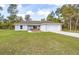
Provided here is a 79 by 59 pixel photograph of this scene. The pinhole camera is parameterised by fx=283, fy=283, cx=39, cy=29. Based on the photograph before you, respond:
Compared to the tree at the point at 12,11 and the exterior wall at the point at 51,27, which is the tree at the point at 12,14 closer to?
the tree at the point at 12,11

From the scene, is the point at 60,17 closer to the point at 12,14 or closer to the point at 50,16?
the point at 50,16

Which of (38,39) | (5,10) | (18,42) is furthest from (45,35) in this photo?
(5,10)

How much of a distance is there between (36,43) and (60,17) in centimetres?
44

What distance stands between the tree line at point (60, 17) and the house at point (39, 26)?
0.05 m

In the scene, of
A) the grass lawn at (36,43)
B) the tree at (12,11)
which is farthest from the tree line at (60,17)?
the grass lawn at (36,43)

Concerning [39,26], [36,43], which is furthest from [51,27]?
[36,43]

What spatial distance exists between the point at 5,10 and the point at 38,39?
535mm

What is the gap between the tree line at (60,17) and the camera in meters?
3.44

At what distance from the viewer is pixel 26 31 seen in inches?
138

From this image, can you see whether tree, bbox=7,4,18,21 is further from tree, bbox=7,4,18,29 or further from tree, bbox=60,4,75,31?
tree, bbox=60,4,75,31

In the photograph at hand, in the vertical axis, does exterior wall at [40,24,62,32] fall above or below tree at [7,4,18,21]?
below

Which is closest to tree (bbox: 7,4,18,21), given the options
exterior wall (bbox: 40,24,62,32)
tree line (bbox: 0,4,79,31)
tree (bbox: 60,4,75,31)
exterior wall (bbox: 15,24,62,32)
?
tree line (bbox: 0,4,79,31)

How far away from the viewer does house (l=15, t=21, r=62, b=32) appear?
3473mm

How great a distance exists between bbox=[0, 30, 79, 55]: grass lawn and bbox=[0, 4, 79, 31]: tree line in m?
0.11
